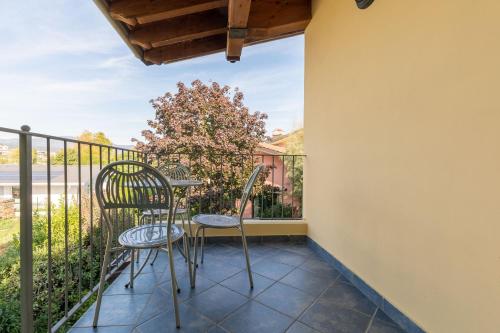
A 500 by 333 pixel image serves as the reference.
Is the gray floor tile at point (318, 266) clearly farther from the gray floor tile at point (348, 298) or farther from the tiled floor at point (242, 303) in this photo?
the gray floor tile at point (348, 298)

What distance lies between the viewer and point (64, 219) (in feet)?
5.14

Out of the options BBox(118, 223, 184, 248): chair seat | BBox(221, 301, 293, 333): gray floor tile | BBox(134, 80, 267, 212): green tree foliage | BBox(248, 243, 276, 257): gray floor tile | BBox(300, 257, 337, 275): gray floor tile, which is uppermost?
BBox(134, 80, 267, 212): green tree foliage

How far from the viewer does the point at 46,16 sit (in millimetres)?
11008

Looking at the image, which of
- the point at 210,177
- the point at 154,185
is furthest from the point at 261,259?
the point at 210,177

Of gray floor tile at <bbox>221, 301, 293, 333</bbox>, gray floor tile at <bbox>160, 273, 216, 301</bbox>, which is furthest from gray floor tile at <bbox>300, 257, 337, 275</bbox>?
gray floor tile at <bbox>160, 273, 216, 301</bbox>

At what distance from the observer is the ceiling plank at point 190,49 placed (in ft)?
11.1

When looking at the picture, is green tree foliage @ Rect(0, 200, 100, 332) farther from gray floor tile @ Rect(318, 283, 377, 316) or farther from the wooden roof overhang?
the wooden roof overhang

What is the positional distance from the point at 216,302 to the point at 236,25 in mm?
2544

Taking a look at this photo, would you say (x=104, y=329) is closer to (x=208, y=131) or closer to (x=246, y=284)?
(x=246, y=284)

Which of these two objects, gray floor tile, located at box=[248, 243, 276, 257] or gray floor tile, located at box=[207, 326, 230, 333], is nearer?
gray floor tile, located at box=[207, 326, 230, 333]

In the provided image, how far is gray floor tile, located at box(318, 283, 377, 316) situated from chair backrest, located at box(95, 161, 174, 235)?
1320 millimetres

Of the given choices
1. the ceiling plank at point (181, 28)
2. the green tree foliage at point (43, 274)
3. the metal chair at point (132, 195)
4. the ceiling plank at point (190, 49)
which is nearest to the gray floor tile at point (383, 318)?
the metal chair at point (132, 195)

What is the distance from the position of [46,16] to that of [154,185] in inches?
573

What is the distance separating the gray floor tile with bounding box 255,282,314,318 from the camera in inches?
66.4
